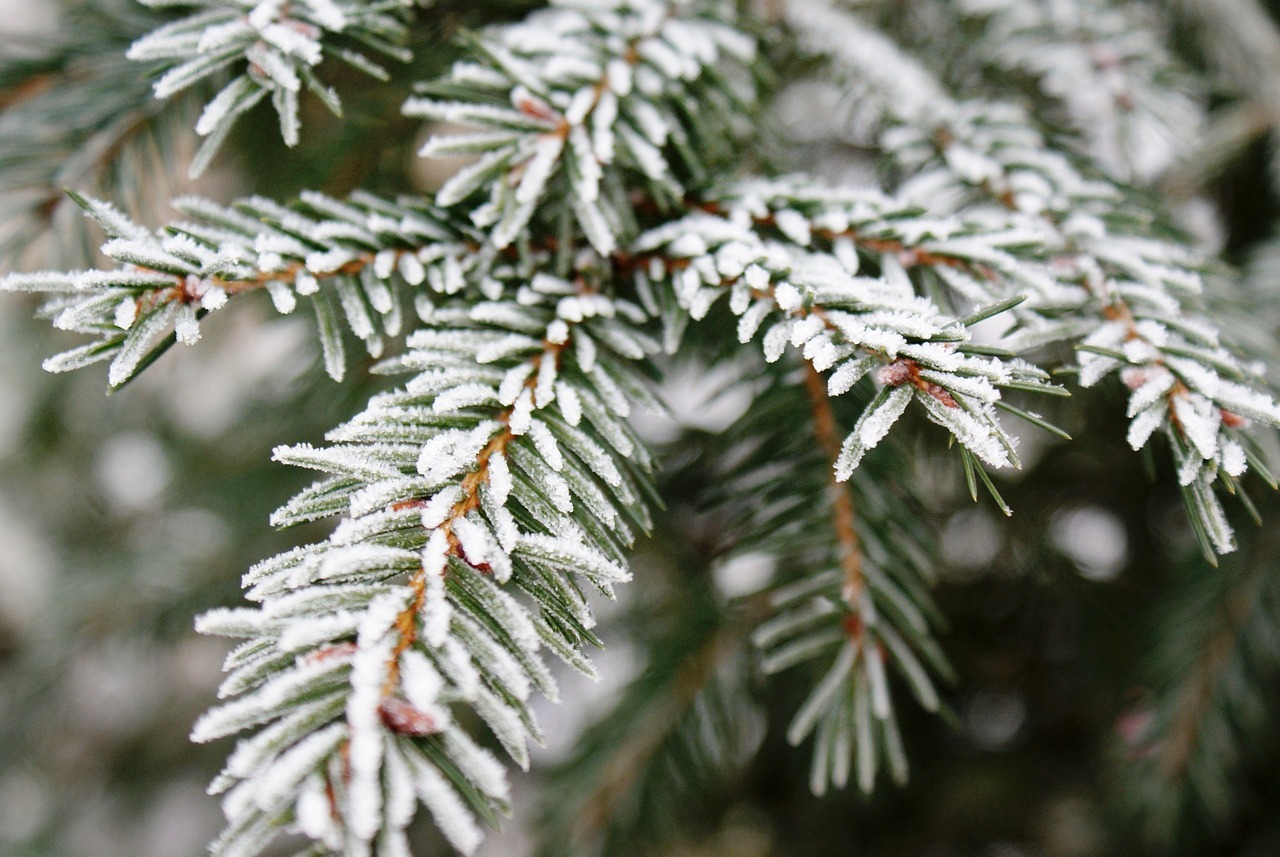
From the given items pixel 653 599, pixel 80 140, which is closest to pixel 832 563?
pixel 653 599

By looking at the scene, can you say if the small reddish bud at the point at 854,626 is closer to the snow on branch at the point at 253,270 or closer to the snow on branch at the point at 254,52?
the snow on branch at the point at 253,270

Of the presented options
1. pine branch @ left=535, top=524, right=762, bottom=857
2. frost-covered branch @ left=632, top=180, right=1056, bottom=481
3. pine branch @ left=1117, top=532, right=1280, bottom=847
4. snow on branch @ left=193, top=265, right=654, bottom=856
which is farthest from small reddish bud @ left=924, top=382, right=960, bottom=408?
pine branch @ left=1117, top=532, right=1280, bottom=847

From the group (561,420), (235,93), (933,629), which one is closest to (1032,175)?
(561,420)

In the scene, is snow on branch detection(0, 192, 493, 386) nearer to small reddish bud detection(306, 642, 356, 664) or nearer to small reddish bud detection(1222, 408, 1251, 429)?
small reddish bud detection(306, 642, 356, 664)

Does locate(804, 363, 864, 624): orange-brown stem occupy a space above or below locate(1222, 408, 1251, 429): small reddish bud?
above

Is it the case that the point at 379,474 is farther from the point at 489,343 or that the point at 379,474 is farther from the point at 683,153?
the point at 683,153

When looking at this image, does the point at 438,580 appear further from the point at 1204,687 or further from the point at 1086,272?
the point at 1204,687

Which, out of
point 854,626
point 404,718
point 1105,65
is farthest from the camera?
point 1105,65

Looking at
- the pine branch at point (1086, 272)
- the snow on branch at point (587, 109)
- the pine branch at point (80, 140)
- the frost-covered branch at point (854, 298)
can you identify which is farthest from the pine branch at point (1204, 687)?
the pine branch at point (80, 140)
